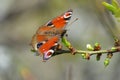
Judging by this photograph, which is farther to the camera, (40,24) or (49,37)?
(40,24)

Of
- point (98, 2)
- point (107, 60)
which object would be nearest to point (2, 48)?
point (98, 2)

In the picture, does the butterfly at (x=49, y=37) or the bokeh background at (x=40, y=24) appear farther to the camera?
the bokeh background at (x=40, y=24)

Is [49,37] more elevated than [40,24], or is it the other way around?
[40,24]

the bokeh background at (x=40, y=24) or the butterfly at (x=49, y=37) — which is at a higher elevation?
the bokeh background at (x=40, y=24)

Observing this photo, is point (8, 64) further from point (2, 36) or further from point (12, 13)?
point (12, 13)
